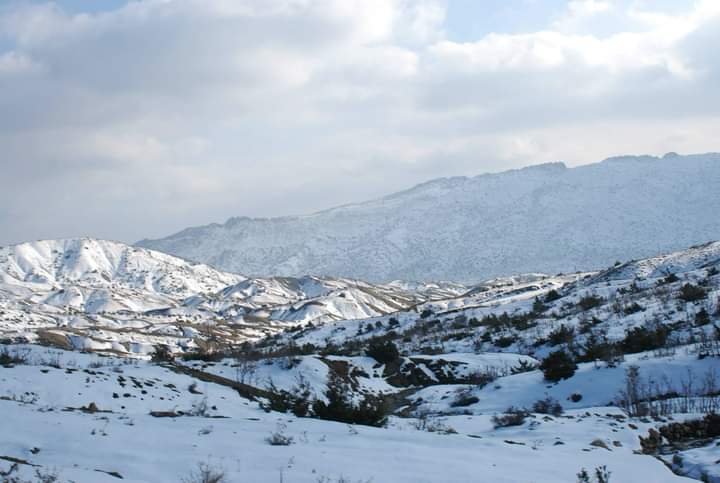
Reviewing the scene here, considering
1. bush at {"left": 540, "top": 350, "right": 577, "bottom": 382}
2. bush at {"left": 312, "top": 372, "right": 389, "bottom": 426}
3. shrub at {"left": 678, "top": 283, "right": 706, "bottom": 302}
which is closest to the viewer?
bush at {"left": 312, "top": 372, "right": 389, "bottom": 426}

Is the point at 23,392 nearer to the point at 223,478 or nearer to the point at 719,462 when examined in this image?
the point at 223,478

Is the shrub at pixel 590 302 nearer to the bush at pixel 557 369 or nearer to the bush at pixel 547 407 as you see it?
the bush at pixel 557 369

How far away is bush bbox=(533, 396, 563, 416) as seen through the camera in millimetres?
14362

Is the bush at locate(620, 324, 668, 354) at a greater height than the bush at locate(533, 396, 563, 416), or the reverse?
the bush at locate(620, 324, 668, 354)

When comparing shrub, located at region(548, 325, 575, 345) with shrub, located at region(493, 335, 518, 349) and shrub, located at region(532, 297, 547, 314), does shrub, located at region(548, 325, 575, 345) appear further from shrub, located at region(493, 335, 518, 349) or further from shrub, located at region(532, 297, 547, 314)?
shrub, located at region(532, 297, 547, 314)

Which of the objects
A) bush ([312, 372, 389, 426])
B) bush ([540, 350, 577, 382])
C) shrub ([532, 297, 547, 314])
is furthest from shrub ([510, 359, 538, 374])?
shrub ([532, 297, 547, 314])

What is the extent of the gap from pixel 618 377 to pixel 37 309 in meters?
193

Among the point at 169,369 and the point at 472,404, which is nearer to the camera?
the point at 472,404

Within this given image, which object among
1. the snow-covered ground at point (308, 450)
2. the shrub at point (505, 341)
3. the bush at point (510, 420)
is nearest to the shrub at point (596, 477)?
the snow-covered ground at point (308, 450)

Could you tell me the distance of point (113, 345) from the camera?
3821 inches

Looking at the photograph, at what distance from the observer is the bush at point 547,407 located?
14.4 m

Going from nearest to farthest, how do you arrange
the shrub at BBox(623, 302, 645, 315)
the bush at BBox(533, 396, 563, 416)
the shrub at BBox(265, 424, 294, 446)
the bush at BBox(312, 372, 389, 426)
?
the shrub at BBox(265, 424, 294, 446) < the bush at BBox(312, 372, 389, 426) < the bush at BBox(533, 396, 563, 416) < the shrub at BBox(623, 302, 645, 315)

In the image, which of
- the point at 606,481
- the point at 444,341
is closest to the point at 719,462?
the point at 606,481

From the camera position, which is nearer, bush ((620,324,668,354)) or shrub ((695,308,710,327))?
bush ((620,324,668,354))
